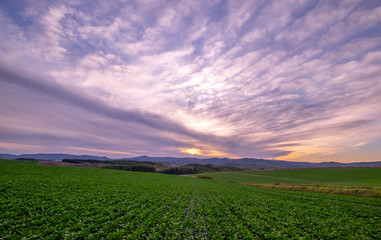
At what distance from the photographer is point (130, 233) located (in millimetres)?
12703

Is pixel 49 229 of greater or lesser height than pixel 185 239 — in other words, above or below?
above

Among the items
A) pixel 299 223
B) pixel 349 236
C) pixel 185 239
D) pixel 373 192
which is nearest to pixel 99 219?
pixel 185 239

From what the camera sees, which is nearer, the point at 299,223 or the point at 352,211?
the point at 299,223

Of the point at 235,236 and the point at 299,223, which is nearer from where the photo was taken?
the point at 235,236

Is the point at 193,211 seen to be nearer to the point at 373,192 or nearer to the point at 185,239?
the point at 185,239

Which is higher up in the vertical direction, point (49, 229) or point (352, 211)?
point (49, 229)

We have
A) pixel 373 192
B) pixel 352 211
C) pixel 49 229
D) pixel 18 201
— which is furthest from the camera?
pixel 373 192

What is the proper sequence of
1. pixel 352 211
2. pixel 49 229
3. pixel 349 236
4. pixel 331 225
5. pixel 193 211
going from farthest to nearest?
pixel 352 211
pixel 193 211
pixel 331 225
pixel 349 236
pixel 49 229

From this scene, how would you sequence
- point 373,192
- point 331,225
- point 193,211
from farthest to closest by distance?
point 373,192 < point 193,211 < point 331,225

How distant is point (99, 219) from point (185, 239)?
8101 millimetres

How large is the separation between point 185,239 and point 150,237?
2.60 m

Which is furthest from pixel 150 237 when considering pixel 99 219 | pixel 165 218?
pixel 99 219

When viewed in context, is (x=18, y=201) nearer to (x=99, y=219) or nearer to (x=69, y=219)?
(x=69, y=219)

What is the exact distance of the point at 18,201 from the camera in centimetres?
1769
